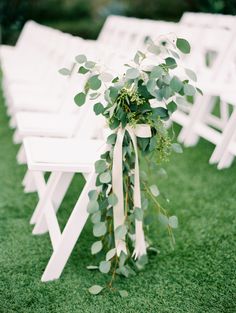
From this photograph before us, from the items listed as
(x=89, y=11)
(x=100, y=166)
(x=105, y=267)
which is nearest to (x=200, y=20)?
(x=100, y=166)

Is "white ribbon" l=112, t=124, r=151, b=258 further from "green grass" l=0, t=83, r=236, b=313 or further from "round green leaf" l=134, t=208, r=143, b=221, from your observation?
"green grass" l=0, t=83, r=236, b=313

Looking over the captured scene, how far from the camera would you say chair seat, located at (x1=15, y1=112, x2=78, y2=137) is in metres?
2.78

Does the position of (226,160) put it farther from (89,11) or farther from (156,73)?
(89,11)

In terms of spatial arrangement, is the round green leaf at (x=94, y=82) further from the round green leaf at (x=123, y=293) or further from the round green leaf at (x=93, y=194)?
the round green leaf at (x=123, y=293)

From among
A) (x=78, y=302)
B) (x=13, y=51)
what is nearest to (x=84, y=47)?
(x=78, y=302)

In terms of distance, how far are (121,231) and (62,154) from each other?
0.46 meters

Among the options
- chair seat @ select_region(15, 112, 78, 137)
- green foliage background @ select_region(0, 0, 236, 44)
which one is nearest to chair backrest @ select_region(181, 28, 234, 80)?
chair seat @ select_region(15, 112, 78, 137)

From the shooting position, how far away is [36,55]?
5.47 m

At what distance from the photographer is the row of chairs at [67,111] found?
6.94 ft

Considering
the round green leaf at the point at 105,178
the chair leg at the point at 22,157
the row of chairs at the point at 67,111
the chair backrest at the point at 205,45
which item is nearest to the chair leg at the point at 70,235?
the row of chairs at the point at 67,111

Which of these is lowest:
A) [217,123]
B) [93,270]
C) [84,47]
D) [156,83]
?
[217,123]

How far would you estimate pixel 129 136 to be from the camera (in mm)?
1936

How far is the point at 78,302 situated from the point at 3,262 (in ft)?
1.53

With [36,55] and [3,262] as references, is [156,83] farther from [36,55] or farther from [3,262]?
[36,55]
